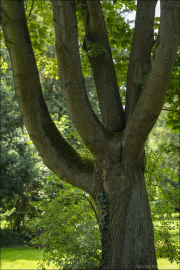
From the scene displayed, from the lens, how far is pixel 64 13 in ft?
9.56

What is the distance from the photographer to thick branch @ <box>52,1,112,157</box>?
9.52 feet

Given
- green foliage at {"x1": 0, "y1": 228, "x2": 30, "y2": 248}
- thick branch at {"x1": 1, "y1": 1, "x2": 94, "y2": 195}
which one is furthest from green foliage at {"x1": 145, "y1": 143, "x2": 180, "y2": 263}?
green foliage at {"x1": 0, "y1": 228, "x2": 30, "y2": 248}

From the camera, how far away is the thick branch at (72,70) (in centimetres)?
290

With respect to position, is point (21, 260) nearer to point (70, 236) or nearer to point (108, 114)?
point (70, 236)

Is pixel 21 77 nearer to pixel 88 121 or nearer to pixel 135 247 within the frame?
pixel 88 121

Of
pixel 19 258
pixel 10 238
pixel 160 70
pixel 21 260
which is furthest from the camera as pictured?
pixel 10 238

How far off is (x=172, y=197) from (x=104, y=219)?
2049mm

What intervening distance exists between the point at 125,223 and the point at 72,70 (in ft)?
6.47

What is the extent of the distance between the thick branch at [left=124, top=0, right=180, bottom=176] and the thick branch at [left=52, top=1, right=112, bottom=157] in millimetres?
608

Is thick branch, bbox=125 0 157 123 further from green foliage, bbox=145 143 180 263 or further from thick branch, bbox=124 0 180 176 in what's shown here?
green foliage, bbox=145 143 180 263

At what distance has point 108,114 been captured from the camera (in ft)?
11.6

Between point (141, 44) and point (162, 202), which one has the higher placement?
point (141, 44)

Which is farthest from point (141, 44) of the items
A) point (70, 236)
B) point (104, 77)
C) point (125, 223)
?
point (70, 236)

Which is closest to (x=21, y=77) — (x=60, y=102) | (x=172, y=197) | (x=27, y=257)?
(x=172, y=197)
